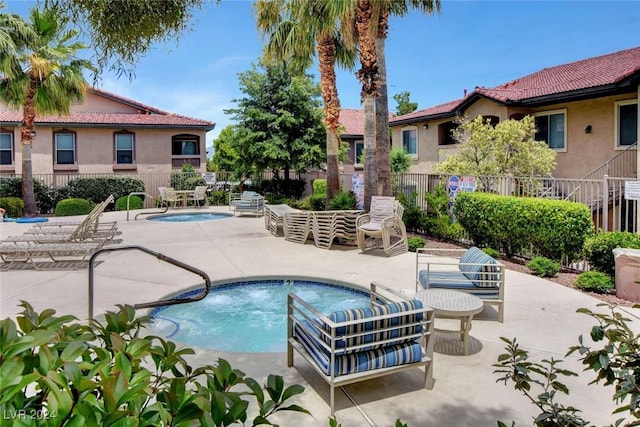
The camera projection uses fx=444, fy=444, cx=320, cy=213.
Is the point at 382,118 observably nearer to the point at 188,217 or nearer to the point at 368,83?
the point at 368,83

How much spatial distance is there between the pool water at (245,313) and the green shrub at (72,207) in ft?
50.4

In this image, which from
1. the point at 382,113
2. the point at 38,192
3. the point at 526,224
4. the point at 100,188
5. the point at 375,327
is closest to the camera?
the point at 375,327

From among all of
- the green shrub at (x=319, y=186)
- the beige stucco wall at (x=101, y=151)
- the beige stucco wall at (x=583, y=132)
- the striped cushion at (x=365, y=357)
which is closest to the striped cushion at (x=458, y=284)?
the striped cushion at (x=365, y=357)

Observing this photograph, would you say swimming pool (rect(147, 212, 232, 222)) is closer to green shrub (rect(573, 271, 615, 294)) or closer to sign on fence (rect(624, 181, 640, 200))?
green shrub (rect(573, 271, 615, 294))

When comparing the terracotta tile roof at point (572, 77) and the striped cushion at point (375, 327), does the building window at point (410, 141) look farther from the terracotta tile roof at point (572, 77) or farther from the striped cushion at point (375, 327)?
the striped cushion at point (375, 327)

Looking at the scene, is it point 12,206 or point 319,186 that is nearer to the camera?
point 12,206

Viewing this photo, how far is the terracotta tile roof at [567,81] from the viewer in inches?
568

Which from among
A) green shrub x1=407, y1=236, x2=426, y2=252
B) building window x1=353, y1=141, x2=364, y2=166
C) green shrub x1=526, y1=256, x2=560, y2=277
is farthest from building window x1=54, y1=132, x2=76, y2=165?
green shrub x1=526, y1=256, x2=560, y2=277

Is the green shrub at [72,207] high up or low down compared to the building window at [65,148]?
down

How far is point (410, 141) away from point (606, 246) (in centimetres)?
1815

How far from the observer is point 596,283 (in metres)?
7.64

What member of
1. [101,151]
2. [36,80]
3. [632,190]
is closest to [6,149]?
[101,151]

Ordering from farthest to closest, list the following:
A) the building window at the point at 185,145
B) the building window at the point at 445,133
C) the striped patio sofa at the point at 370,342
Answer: the building window at the point at 185,145 → the building window at the point at 445,133 → the striped patio sofa at the point at 370,342

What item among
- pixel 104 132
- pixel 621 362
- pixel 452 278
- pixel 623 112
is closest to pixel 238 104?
pixel 104 132
